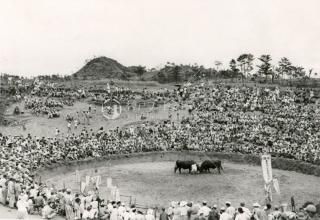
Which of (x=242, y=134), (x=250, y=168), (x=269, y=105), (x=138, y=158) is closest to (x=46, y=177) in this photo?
(x=138, y=158)

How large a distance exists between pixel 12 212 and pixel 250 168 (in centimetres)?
2103

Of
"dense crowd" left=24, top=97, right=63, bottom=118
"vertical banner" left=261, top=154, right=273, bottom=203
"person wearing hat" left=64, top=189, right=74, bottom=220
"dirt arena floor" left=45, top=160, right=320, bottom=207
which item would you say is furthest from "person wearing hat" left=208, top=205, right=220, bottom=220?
"dense crowd" left=24, top=97, right=63, bottom=118

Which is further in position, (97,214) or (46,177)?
(46,177)

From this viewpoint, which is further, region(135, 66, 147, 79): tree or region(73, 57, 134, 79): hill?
region(73, 57, 134, 79): hill

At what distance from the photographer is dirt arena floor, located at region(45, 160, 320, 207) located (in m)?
27.7

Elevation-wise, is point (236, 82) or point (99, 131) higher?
point (236, 82)

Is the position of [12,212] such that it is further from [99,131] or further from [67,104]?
[67,104]

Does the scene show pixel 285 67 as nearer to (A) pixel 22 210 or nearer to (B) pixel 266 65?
(B) pixel 266 65

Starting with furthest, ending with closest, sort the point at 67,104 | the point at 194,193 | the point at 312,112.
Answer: the point at 67,104
the point at 312,112
the point at 194,193

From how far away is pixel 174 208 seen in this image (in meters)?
19.8

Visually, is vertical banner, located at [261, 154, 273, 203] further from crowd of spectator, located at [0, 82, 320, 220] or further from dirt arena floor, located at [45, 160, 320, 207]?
dirt arena floor, located at [45, 160, 320, 207]

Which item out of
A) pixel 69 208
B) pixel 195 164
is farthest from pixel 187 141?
pixel 69 208

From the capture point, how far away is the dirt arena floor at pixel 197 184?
2772 centimetres

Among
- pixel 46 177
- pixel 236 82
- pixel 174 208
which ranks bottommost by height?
pixel 46 177
